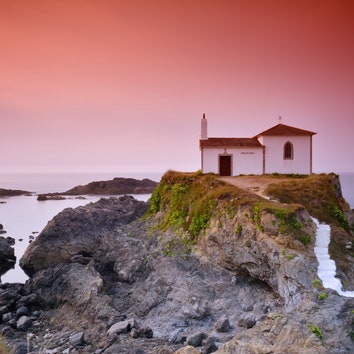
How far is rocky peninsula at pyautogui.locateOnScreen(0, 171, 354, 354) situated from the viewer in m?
10.2

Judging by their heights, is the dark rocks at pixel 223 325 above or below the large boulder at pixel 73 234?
below

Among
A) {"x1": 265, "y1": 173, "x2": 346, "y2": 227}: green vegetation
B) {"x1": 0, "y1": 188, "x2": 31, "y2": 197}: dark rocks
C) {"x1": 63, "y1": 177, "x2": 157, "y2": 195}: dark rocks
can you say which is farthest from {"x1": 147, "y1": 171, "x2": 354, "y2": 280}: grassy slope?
{"x1": 0, "y1": 188, "x2": 31, "y2": 197}: dark rocks

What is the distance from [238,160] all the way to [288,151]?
465 cm

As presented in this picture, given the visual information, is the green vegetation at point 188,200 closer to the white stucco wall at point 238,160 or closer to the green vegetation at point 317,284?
the white stucco wall at point 238,160

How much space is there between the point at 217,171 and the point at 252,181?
213 inches

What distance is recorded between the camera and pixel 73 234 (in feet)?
86.4

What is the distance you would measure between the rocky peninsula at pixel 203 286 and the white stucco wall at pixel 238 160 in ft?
22.8

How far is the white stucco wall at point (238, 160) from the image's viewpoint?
3094 cm

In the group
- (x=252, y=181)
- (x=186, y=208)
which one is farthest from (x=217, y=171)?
(x=186, y=208)

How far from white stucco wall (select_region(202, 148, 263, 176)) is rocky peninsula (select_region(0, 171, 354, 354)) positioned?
274 inches

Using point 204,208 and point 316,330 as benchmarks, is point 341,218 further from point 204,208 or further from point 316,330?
point 316,330

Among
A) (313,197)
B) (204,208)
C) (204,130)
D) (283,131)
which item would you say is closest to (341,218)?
(313,197)

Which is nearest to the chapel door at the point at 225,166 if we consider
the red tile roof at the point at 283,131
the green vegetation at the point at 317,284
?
the red tile roof at the point at 283,131

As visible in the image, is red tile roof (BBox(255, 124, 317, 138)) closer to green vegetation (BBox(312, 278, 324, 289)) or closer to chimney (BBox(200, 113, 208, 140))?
chimney (BBox(200, 113, 208, 140))
